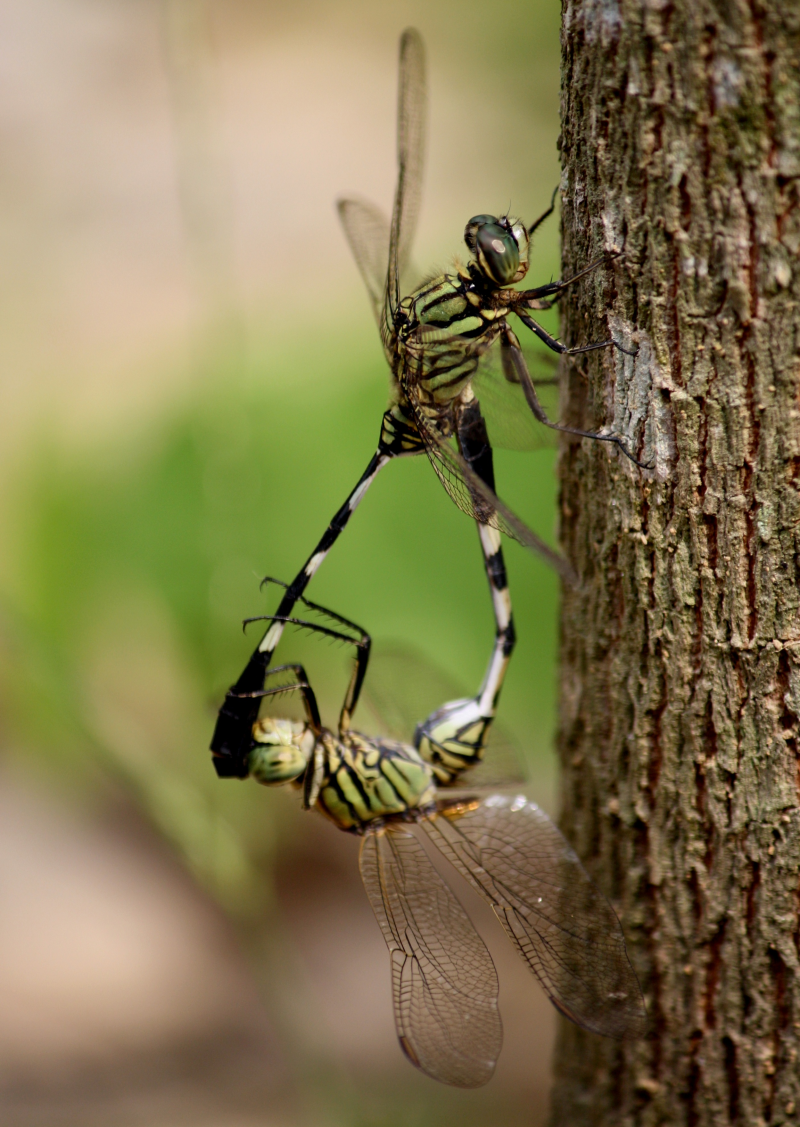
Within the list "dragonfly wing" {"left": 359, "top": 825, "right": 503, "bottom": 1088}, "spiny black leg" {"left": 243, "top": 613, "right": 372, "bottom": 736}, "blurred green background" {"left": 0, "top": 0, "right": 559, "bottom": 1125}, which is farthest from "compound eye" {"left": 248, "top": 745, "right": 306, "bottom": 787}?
"blurred green background" {"left": 0, "top": 0, "right": 559, "bottom": 1125}

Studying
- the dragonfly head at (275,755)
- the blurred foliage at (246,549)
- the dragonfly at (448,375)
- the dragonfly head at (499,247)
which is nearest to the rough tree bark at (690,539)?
the dragonfly at (448,375)

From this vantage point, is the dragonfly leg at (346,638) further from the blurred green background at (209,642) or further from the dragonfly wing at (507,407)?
the blurred green background at (209,642)

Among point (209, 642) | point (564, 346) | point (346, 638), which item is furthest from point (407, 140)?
point (209, 642)

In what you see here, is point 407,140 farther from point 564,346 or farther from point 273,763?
point 273,763

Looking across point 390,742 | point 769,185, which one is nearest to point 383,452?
point 390,742

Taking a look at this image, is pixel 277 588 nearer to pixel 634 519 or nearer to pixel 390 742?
pixel 390 742

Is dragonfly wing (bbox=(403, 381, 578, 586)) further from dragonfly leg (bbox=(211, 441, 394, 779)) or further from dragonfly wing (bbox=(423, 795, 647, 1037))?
dragonfly wing (bbox=(423, 795, 647, 1037))
